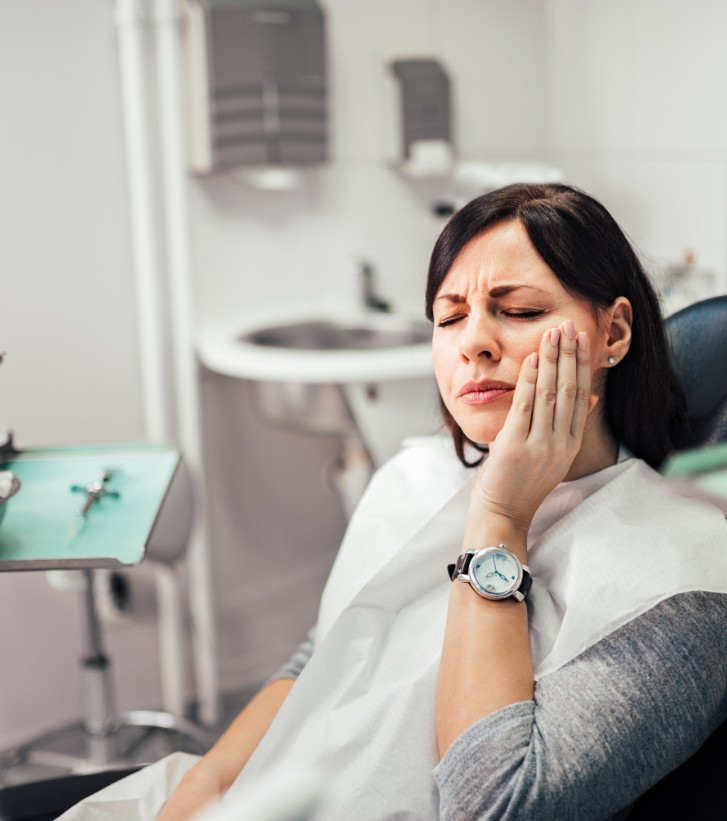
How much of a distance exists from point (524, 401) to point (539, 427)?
0.03 metres

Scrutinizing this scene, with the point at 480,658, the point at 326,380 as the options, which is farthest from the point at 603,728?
the point at 326,380

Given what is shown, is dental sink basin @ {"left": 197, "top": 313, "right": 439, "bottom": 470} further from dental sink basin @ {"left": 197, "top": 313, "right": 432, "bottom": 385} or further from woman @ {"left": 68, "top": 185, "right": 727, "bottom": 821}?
woman @ {"left": 68, "top": 185, "right": 727, "bottom": 821}

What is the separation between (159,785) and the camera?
1.17 m

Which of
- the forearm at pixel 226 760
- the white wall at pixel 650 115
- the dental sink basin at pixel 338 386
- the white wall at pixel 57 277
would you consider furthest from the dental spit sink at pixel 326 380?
the forearm at pixel 226 760

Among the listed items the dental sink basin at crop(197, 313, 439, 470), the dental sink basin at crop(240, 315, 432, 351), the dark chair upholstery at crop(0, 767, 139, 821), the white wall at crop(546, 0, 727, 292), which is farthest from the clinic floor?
the white wall at crop(546, 0, 727, 292)

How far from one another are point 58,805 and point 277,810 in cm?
81

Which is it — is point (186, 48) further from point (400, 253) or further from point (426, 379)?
Answer: point (426, 379)

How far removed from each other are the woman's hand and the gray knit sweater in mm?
177

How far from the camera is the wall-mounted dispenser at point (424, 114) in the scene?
237cm

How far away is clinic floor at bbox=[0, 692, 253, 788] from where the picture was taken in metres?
2.19

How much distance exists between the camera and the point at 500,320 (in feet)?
3.65

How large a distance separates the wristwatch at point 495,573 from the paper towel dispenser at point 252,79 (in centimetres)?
140

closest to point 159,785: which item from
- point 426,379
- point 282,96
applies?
point 426,379

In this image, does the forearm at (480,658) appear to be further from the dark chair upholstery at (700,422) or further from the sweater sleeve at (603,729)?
the dark chair upholstery at (700,422)
